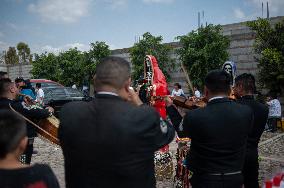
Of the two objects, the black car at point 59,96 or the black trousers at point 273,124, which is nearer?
the black trousers at point 273,124

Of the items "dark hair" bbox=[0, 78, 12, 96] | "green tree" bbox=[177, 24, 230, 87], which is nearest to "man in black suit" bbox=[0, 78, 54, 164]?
"dark hair" bbox=[0, 78, 12, 96]

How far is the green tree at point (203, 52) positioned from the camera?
15477 mm

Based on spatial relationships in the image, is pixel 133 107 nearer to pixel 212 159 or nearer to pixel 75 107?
pixel 75 107

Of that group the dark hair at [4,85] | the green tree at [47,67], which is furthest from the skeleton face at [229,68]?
the green tree at [47,67]

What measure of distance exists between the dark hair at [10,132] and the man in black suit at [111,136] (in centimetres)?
39

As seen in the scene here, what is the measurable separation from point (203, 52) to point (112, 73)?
43.9 feet

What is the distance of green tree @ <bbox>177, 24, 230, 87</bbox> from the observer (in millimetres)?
15477

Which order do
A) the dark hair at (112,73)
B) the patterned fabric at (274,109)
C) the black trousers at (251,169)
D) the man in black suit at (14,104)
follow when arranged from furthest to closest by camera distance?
the patterned fabric at (274,109)
the man in black suit at (14,104)
the black trousers at (251,169)
the dark hair at (112,73)

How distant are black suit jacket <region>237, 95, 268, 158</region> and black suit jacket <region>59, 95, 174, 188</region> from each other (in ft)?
6.60

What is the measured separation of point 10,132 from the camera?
2084 millimetres

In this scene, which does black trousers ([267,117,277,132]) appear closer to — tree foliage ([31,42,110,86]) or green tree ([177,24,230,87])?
green tree ([177,24,230,87])

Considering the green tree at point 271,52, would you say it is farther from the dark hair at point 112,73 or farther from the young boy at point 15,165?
the young boy at point 15,165

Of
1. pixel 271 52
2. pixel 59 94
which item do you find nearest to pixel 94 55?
pixel 59 94

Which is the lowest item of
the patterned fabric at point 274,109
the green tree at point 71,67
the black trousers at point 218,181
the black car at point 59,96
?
the patterned fabric at point 274,109
